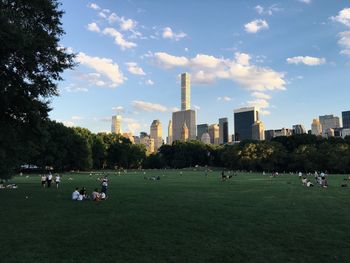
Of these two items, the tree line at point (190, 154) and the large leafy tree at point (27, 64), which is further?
the tree line at point (190, 154)

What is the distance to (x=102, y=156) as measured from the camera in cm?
12125

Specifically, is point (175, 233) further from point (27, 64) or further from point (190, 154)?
point (190, 154)

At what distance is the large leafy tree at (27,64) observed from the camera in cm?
2023

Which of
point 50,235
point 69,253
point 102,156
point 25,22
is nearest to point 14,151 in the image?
point 25,22

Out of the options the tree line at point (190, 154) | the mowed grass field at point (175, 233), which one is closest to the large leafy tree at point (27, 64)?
the mowed grass field at point (175, 233)

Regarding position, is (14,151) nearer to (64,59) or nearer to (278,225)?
(64,59)

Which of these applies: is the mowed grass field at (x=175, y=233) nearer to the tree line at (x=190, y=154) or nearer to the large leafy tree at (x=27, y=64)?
the large leafy tree at (x=27, y=64)

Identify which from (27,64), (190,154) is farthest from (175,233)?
(190,154)

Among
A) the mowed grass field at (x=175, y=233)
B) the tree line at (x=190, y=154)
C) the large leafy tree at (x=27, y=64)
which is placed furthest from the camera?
the tree line at (x=190, y=154)

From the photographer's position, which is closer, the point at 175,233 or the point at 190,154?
the point at 175,233

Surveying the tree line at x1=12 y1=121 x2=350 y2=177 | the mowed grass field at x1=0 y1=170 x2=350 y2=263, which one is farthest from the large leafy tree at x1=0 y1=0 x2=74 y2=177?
the tree line at x1=12 y1=121 x2=350 y2=177

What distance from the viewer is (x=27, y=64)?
73.7 feet

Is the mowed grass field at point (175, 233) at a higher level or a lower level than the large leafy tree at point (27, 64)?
lower

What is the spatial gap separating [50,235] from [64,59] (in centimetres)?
1467
